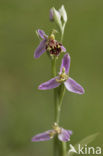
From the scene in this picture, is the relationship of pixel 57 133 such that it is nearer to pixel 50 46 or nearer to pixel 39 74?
pixel 50 46

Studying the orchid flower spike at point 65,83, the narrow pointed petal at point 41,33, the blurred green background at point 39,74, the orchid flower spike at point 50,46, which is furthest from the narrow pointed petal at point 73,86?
the blurred green background at point 39,74

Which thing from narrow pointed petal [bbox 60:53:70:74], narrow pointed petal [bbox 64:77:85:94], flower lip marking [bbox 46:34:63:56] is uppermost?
flower lip marking [bbox 46:34:63:56]

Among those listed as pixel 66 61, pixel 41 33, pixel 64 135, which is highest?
pixel 41 33

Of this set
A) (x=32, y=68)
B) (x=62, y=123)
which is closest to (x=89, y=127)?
(x=62, y=123)

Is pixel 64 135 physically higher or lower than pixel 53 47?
lower

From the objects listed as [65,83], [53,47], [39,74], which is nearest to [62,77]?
[65,83]

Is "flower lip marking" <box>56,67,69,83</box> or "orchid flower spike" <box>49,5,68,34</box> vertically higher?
"orchid flower spike" <box>49,5,68,34</box>

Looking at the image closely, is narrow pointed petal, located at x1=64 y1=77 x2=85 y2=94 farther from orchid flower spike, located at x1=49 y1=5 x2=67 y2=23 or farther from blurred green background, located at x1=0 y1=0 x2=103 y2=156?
blurred green background, located at x1=0 y1=0 x2=103 y2=156

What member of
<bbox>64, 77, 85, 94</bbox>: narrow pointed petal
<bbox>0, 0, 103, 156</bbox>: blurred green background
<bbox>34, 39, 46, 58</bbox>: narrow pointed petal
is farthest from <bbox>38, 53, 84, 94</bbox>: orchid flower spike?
<bbox>0, 0, 103, 156</bbox>: blurred green background

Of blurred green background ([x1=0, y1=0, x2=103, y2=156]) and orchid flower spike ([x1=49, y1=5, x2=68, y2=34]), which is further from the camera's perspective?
blurred green background ([x1=0, y1=0, x2=103, y2=156])
